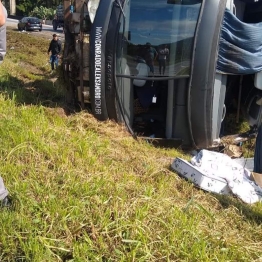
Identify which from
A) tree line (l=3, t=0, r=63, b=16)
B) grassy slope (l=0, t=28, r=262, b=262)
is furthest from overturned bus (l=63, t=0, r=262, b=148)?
tree line (l=3, t=0, r=63, b=16)

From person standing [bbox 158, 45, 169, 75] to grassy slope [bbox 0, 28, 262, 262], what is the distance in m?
1.16

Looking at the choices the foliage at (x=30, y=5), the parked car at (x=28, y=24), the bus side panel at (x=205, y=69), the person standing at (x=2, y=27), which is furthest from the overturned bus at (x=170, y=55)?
the foliage at (x=30, y=5)

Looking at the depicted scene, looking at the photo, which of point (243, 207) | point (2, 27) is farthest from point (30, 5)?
point (243, 207)

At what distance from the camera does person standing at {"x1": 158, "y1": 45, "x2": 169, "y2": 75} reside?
4.77 metres

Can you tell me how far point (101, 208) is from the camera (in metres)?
2.69

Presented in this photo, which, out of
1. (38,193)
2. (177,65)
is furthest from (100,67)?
(38,193)

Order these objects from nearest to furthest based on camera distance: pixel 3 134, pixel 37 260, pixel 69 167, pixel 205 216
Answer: pixel 37 260, pixel 205 216, pixel 69 167, pixel 3 134

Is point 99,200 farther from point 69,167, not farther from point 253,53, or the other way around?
point 253,53

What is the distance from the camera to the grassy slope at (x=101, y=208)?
7.86 ft

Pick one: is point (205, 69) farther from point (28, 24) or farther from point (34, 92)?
point (28, 24)

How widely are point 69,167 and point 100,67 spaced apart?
1.85m

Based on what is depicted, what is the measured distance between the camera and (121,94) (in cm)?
499

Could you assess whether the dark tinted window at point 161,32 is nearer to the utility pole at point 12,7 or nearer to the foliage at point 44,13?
the foliage at point 44,13

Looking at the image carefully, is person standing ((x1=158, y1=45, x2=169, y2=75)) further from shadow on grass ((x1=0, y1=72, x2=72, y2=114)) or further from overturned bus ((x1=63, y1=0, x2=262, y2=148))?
shadow on grass ((x1=0, y1=72, x2=72, y2=114))
